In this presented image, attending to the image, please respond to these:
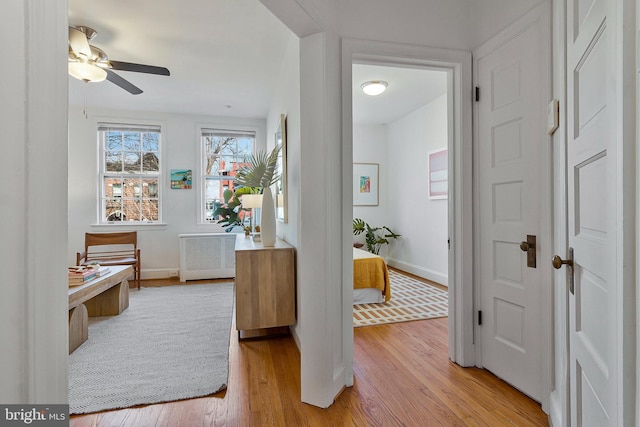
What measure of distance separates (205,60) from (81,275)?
231 cm

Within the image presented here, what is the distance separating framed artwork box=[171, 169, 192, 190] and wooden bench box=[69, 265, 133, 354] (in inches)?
77.2

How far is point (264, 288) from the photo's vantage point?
2547 mm

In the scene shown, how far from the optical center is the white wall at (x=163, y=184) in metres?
4.68

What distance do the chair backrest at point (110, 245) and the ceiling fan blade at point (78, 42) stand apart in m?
2.88

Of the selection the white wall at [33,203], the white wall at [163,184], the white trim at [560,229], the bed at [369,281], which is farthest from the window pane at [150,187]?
the white trim at [560,229]

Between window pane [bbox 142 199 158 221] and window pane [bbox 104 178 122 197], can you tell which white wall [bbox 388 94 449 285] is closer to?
window pane [bbox 142 199 158 221]

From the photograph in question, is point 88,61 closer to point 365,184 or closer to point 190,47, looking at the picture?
point 190,47

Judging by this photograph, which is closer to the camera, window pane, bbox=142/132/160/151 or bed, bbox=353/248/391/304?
bed, bbox=353/248/391/304

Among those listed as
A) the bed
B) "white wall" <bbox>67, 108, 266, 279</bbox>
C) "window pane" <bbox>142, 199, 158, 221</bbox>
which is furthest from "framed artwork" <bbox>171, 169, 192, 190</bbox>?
the bed

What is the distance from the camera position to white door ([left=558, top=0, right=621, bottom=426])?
73 centimetres

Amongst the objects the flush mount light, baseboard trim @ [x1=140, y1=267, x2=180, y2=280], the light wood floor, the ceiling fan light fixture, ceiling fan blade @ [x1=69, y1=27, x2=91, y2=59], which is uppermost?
the flush mount light

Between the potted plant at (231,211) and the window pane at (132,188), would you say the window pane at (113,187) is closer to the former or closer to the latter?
the window pane at (132,188)

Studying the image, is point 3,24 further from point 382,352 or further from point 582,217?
point 382,352

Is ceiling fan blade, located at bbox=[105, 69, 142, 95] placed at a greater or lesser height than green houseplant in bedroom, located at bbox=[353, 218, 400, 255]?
greater
